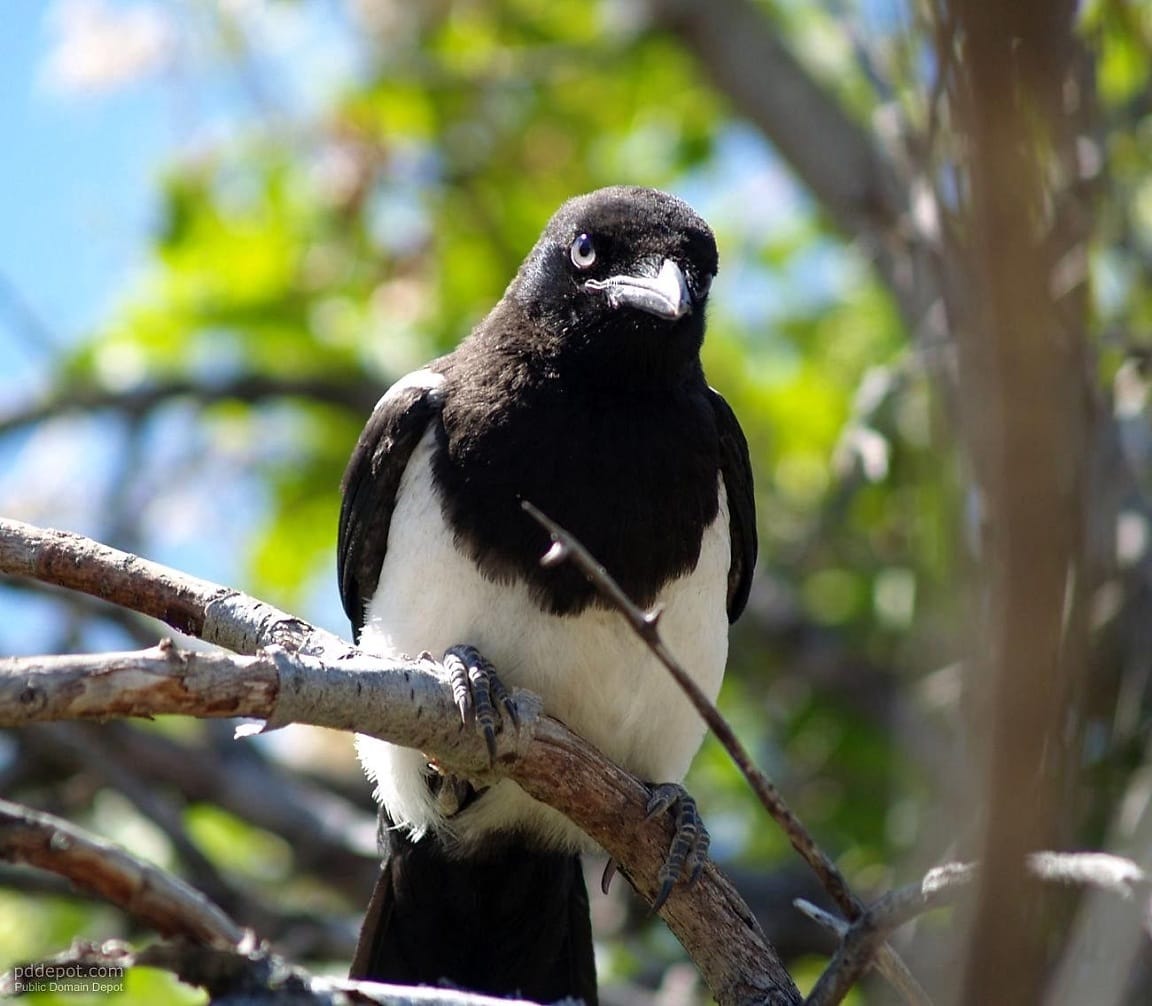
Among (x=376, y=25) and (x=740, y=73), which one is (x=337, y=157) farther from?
(x=740, y=73)

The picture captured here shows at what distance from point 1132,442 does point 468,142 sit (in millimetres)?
3571

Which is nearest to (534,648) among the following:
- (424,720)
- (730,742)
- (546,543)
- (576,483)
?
(546,543)

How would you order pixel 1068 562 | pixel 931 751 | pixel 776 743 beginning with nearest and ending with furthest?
pixel 1068 562, pixel 931 751, pixel 776 743

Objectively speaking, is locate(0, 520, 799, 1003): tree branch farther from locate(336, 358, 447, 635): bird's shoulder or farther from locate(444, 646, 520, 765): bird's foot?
locate(336, 358, 447, 635): bird's shoulder

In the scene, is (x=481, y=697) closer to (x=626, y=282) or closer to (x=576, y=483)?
(x=576, y=483)

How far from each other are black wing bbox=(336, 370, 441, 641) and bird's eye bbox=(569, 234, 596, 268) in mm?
522

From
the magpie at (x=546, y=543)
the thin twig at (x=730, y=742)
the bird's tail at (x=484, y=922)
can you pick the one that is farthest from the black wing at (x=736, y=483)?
the thin twig at (x=730, y=742)

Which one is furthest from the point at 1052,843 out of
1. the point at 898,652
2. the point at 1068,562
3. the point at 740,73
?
the point at 740,73

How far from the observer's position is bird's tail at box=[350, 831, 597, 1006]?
4.58 m

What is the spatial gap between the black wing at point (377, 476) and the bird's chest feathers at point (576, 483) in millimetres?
115

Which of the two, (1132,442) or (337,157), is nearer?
(1132,442)

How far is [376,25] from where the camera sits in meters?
7.38

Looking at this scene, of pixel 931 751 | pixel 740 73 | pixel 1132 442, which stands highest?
pixel 740 73

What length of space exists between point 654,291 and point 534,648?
40.3 inches
